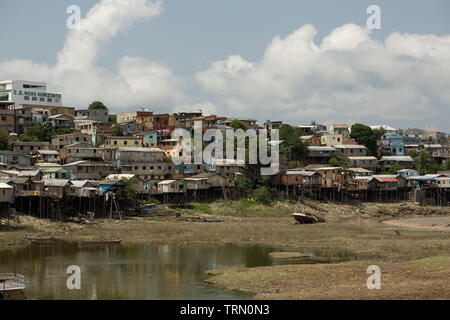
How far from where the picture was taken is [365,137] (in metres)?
111

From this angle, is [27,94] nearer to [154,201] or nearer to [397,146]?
[154,201]

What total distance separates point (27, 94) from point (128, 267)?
7258cm

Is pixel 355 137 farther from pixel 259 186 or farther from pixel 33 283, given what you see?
pixel 33 283

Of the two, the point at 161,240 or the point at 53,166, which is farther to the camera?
the point at 53,166

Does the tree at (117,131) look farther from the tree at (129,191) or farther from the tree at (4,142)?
the tree at (129,191)

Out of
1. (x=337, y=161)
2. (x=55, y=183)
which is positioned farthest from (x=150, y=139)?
(x=55, y=183)

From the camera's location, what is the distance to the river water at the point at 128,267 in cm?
3303

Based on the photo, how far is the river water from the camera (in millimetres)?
33031

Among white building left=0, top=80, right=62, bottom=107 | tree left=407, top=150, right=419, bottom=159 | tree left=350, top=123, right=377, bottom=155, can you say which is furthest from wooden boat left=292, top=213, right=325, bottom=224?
white building left=0, top=80, right=62, bottom=107

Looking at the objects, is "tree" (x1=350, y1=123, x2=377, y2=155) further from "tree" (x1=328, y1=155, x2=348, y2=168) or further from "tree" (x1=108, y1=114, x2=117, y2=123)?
"tree" (x1=108, y1=114, x2=117, y2=123)

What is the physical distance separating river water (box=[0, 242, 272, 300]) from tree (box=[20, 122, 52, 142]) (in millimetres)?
38335

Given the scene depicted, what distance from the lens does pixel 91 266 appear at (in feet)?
133
